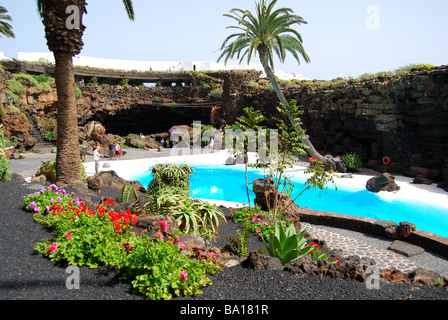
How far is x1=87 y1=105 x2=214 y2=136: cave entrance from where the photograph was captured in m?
31.3

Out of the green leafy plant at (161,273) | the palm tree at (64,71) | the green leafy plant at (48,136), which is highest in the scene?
the palm tree at (64,71)

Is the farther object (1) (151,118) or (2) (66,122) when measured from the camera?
(1) (151,118)

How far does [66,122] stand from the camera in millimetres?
8812

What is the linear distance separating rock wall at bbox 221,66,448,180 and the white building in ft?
57.4

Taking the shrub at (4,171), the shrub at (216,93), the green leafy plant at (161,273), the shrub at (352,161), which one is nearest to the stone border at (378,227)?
the green leafy plant at (161,273)

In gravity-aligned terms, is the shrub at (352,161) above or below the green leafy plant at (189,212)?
below

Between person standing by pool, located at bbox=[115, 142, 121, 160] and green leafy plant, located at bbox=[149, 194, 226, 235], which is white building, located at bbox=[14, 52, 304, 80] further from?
green leafy plant, located at bbox=[149, 194, 226, 235]

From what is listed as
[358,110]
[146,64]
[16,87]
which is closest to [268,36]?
[358,110]

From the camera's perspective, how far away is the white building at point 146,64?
36.8 metres

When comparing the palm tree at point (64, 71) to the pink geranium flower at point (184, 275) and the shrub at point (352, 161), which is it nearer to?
the pink geranium flower at point (184, 275)

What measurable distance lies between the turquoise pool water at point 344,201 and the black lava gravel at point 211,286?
20.8 feet

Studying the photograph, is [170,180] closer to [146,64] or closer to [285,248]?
[285,248]

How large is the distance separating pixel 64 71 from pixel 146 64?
120ft
